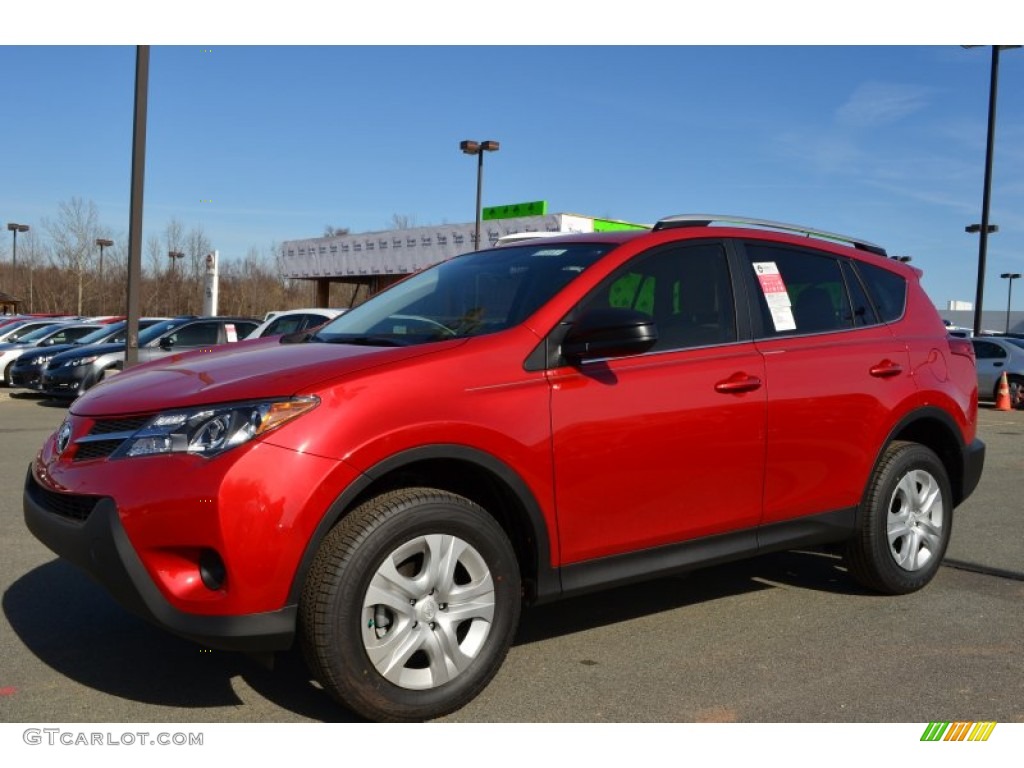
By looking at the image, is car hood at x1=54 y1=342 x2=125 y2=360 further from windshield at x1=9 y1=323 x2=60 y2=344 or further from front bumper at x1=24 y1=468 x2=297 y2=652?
front bumper at x1=24 y1=468 x2=297 y2=652

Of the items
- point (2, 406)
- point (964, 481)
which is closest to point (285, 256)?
point (2, 406)

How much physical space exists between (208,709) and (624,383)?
1.94 metres

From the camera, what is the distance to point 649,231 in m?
4.37

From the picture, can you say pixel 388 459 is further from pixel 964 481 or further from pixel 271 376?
pixel 964 481

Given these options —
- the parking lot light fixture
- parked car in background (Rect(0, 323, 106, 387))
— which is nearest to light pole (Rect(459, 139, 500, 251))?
parked car in background (Rect(0, 323, 106, 387))

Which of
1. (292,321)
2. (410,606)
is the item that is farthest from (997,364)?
(410,606)

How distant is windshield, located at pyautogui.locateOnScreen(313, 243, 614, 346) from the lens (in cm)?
393

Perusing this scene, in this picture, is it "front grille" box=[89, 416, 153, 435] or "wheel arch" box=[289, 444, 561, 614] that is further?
"front grille" box=[89, 416, 153, 435]

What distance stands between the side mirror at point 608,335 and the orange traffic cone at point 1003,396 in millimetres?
16604

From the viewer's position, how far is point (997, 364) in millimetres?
18953

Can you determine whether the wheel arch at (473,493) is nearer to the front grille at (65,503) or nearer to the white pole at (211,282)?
the front grille at (65,503)

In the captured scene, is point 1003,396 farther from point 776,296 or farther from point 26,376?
point 26,376

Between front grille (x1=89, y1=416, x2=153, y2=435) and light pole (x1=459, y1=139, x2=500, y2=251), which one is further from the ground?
light pole (x1=459, y1=139, x2=500, y2=251)

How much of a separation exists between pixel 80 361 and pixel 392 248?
2635 cm
